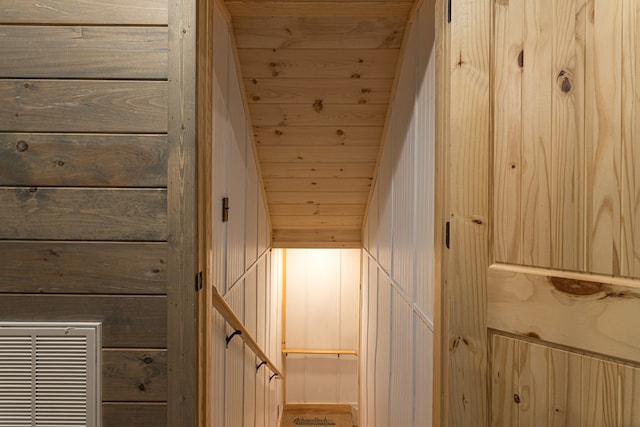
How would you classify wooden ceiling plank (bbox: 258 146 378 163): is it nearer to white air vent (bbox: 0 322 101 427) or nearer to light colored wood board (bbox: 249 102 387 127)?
light colored wood board (bbox: 249 102 387 127)

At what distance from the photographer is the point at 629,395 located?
0.88 meters

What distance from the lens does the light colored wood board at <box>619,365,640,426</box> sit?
0.88 meters

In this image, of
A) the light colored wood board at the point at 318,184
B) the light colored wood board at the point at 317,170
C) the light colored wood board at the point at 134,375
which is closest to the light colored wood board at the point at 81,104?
the light colored wood board at the point at 134,375

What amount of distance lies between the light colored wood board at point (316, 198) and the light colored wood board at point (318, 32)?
1373 millimetres

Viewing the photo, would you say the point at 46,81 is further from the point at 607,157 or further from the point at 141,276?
the point at 607,157

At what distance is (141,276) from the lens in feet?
3.92

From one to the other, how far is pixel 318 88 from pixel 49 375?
181 cm

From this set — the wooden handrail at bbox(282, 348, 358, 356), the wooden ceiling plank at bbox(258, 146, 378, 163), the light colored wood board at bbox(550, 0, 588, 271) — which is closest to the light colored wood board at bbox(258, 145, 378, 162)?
the wooden ceiling plank at bbox(258, 146, 378, 163)

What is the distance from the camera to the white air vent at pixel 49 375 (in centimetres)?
119

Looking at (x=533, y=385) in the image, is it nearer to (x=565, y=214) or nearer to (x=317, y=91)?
(x=565, y=214)

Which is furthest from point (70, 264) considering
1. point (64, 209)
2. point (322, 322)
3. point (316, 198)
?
point (322, 322)

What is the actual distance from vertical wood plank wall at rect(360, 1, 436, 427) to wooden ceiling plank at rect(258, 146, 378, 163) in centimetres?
15

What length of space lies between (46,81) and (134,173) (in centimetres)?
34

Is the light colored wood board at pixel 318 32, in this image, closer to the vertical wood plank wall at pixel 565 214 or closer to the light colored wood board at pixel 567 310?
the vertical wood plank wall at pixel 565 214
